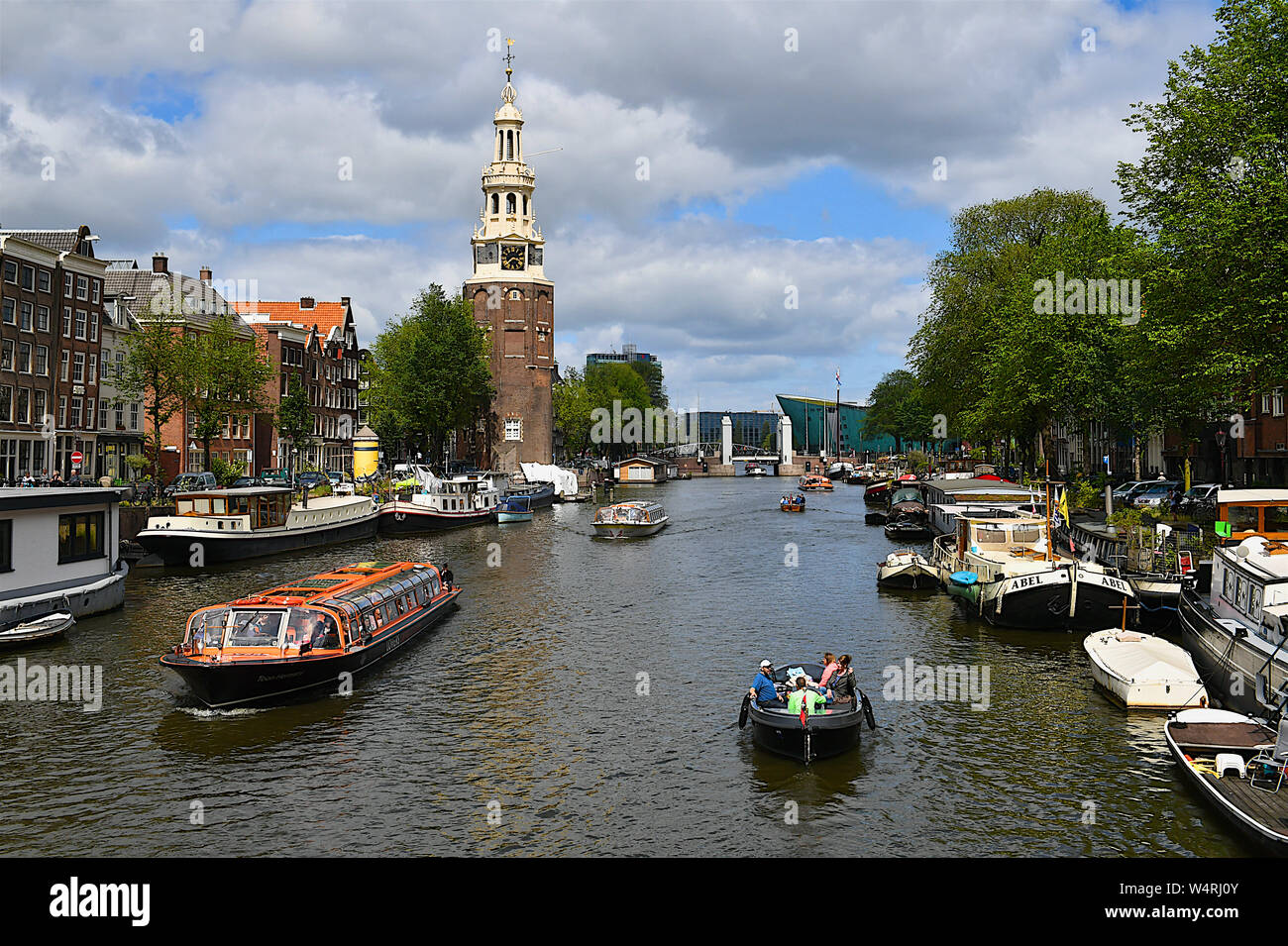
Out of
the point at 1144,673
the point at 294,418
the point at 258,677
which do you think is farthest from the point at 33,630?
the point at 294,418

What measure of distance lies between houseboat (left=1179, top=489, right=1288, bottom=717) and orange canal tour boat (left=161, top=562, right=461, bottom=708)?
Result: 2156cm

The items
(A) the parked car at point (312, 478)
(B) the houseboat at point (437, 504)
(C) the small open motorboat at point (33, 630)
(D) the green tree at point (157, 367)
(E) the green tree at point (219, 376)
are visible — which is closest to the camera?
(C) the small open motorboat at point (33, 630)

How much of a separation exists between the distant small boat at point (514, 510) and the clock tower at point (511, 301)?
35829mm

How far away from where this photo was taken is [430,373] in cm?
10056

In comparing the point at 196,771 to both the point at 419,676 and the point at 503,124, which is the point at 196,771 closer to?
the point at 419,676

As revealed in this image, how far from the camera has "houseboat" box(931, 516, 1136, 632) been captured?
32.7m

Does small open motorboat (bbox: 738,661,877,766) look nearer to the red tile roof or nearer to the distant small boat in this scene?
the distant small boat

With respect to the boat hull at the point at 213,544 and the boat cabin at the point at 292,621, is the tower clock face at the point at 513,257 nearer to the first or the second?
the boat hull at the point at 213,544

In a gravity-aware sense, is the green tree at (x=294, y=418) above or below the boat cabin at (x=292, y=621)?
above

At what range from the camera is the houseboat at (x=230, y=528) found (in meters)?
49.3

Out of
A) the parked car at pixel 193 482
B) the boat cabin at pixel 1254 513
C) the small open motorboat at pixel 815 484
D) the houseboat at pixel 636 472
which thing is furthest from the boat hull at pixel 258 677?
the houseboat at pixel 636 472

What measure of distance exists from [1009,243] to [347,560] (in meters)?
61.5

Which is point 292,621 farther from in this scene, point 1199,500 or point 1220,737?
point 1199,500
